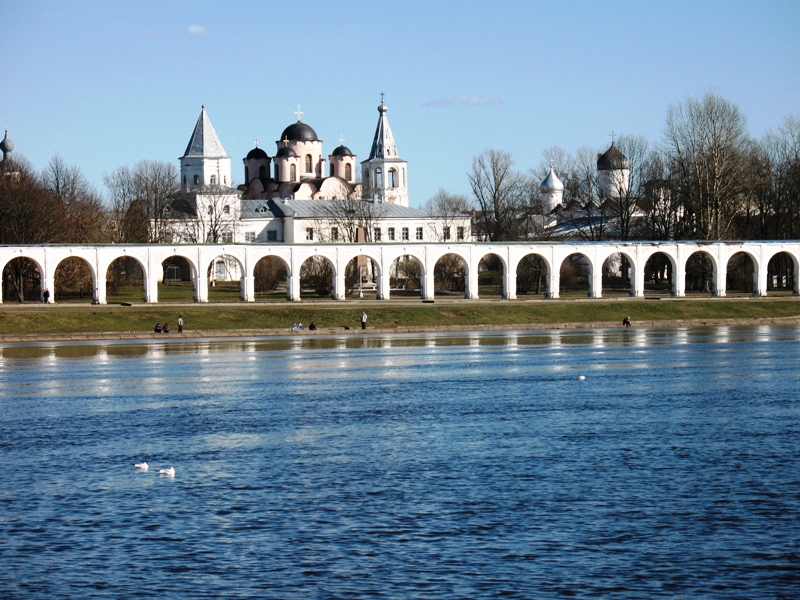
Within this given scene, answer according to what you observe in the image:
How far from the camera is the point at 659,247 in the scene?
216ft

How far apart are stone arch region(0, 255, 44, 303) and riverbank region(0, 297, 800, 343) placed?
6.96 meters

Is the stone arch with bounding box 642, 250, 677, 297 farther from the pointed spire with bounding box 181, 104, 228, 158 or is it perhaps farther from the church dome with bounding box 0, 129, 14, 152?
the church dome with bounding box 0, 129, 14, 152

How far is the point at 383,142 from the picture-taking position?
377 ft

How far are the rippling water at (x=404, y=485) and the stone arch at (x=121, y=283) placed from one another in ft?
110

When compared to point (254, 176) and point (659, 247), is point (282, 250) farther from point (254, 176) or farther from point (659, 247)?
point (254, 176)

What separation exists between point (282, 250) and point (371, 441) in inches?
1626

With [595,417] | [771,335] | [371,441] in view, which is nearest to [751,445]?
[595,417]

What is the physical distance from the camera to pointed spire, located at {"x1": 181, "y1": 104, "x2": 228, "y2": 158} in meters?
109

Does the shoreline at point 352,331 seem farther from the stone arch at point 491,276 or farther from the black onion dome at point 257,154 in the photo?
the black onion dome at point 257,154

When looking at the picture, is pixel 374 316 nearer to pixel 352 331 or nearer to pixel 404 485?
pixel 352 331

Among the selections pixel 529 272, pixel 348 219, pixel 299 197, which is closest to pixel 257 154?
pixel 299 197

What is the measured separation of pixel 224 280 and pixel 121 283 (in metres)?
23.1

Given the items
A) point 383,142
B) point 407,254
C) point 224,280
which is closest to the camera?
point 407,254

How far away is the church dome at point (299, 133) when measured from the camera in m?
118
